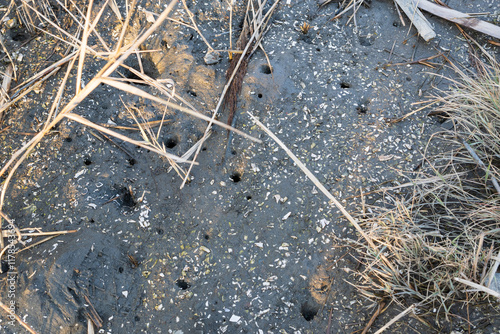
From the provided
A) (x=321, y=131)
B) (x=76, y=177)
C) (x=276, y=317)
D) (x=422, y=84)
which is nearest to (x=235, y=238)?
(x=276, y=317)

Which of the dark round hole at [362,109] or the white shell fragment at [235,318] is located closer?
the white shell fragment at [235,318]

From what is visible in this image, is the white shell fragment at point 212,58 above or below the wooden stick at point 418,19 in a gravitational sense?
above

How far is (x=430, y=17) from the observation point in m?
2.74

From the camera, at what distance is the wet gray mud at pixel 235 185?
209 cm

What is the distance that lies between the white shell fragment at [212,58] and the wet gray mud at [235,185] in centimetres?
4

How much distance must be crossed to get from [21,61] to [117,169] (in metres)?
1.38

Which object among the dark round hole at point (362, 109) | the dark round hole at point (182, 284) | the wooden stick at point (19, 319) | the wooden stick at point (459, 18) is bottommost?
the dark round hole at point (182, 284)

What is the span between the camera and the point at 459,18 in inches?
105

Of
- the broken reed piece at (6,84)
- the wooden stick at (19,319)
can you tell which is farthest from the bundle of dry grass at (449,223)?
the broken reed piece at (6,84)

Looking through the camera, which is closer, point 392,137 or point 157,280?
point 157,280

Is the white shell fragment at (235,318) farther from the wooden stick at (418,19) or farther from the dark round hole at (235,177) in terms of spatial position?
the wooden stick at (418,19)

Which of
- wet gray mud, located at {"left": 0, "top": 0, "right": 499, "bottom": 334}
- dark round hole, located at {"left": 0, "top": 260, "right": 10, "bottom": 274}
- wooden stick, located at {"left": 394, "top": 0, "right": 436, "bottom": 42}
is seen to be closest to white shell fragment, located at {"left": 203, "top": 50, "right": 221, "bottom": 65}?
wet gray mud, located at {"left": 0, "top": 0, "right": 499, "bottom": 334}

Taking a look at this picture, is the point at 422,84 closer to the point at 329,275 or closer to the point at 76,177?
the point at 329,275

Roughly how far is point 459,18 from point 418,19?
0.31m
